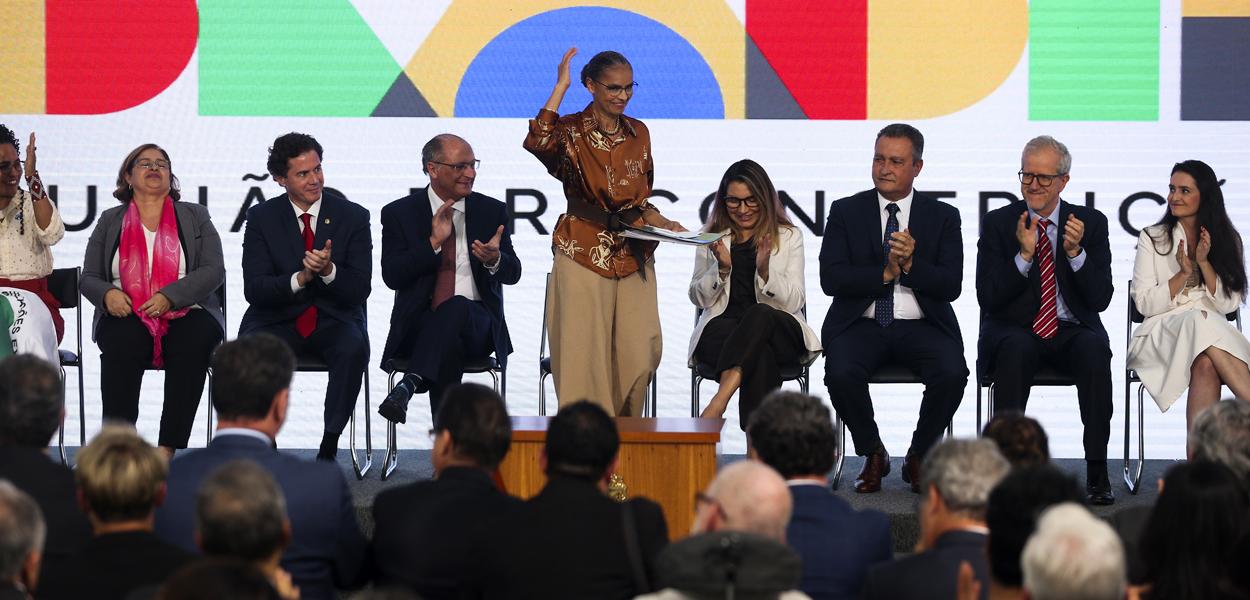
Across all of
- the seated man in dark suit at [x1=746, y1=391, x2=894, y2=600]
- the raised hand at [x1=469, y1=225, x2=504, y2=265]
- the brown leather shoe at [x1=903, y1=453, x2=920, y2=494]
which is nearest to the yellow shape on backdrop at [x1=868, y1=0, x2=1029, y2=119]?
the brown leather shoe at [x1=903, y1=453, x2=920, y2=494]

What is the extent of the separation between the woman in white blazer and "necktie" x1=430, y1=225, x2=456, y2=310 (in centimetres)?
89

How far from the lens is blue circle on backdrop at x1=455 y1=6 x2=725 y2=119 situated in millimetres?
6125

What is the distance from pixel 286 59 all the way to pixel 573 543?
155 inches

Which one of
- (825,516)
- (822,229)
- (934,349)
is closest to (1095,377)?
(934,349)

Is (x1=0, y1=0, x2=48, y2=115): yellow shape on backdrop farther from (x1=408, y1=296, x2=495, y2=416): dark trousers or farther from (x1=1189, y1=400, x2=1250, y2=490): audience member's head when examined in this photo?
(x1=1189, y1=400, x2=1250, y2=490): audience member's head

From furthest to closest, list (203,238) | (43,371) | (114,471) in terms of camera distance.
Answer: (203,238) → (43,371) → (114,471)

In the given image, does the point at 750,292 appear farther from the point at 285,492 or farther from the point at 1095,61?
the point at 285,492

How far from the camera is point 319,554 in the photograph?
282 centimetres

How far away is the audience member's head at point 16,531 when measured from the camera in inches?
86.6

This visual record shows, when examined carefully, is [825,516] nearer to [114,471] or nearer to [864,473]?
[114,471]

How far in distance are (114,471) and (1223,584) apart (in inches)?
71.8

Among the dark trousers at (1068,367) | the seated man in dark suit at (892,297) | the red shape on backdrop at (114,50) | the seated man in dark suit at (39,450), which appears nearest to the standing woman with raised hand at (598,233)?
the seated man in dark suit at (892,297)

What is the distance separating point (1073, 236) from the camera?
16.4 ft

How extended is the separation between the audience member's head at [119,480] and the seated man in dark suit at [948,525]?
124 cm
